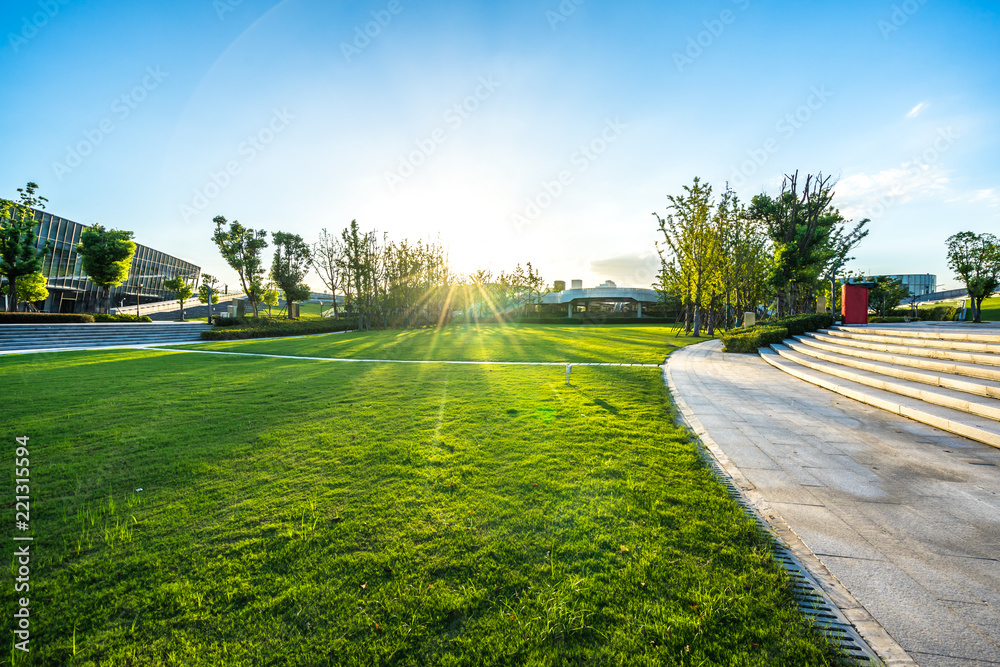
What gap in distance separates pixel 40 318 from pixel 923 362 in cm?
3963

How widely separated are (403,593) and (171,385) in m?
9.99

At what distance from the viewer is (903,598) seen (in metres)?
2.25

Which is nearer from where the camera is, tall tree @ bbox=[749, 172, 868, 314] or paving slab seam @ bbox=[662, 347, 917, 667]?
paving slab seam @ bbox=[662, 347, 917, 667]

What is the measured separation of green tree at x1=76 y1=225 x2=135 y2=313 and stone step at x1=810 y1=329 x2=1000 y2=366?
4935 cm

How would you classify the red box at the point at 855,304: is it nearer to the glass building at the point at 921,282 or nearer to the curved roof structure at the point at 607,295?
the curved roof structure at the point at 607,295

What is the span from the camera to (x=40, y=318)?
2356 centimetres

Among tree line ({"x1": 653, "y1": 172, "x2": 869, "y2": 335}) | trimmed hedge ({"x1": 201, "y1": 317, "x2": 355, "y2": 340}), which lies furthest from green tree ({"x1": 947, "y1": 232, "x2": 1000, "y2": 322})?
trimmed hedge ({"x1": 201, "y1": 317, "x2": 355, "y2": 340})

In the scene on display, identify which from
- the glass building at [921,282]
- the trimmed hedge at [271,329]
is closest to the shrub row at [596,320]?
the trimmed hedge at [271,329]

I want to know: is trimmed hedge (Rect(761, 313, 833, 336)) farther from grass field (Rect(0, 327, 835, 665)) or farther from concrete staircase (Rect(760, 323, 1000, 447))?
grass field (Rect(0, 327, 835, 665))

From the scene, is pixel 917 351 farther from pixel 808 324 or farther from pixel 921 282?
pixel 921 282

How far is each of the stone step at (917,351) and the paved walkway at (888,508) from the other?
88.6 inches

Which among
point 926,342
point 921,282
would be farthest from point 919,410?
point 921,282

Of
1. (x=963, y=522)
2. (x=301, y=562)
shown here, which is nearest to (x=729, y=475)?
(x=963, y=522)

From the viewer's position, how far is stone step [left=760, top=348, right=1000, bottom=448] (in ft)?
16.0
